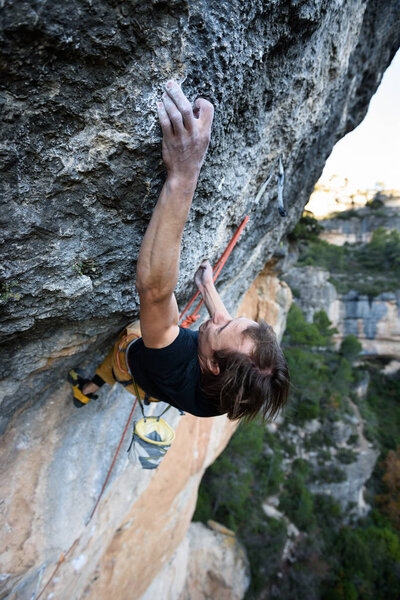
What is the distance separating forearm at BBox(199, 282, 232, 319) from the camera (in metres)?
1.76

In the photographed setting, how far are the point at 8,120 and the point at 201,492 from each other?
1407 centimetres

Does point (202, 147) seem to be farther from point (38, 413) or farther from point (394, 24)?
point (394, 24)

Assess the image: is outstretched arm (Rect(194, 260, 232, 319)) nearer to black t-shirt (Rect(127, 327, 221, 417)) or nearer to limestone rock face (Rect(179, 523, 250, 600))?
black t-shirt (Rect(127, 327, 221, 417))

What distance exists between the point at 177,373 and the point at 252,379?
319 millimetres

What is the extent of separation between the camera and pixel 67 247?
4.33ft

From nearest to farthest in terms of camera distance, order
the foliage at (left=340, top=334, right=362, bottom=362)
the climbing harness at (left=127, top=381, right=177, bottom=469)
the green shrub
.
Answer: the climbing harness at (left=127, top=381, right=177, bottom=469) < the green shrub < the foliage at (left=340, top=334, right=362, bottom=362)

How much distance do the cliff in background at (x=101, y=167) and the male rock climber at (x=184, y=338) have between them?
5.0 inches

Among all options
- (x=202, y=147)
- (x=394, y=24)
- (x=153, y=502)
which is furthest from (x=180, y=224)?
(x=153, y=502)

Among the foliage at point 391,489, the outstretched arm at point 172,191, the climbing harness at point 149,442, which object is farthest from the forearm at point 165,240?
the foliage at point 391,489

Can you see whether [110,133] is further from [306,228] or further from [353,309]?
[353,309]

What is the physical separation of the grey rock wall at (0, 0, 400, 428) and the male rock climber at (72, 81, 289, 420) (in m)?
0.13

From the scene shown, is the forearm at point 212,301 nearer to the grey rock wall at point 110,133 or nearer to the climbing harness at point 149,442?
the grey rock wall at point 110,133

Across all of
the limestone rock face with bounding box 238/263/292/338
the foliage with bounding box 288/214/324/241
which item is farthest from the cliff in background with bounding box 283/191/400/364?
the limestone rock face with bounding box 238/263/292/338

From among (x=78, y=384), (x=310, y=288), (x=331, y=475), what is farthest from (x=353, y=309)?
(x=78, y=384)
